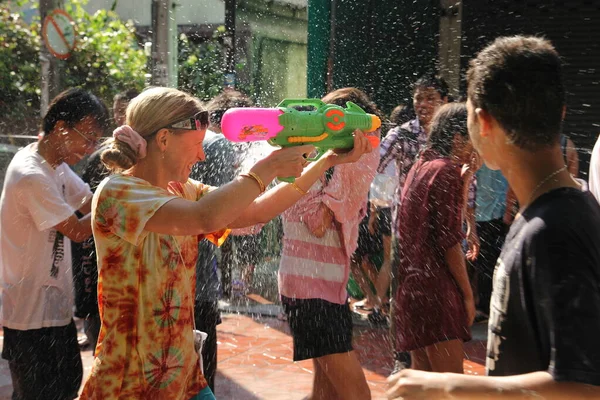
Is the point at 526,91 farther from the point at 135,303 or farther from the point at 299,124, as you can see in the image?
the point at 135,303

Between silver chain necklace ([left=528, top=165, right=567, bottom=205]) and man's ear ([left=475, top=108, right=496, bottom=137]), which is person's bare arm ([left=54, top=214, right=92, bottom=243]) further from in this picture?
silver chain necklace ([left=528, top=165, right=567, bottom=205])

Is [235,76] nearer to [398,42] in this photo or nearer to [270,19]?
[270,19]

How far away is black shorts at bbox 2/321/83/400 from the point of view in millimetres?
3932

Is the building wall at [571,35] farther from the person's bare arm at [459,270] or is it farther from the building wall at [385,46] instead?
the person's bare arm at [459,270]

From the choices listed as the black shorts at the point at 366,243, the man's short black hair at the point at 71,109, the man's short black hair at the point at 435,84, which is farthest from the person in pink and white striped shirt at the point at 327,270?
the black shorts at the point at 366,243

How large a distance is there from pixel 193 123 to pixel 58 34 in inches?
256

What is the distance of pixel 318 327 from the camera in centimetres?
376

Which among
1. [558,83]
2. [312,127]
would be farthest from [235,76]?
[558,83]

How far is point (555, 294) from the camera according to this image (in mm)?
1581

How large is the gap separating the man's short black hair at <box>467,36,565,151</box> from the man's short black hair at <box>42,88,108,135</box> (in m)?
2.88

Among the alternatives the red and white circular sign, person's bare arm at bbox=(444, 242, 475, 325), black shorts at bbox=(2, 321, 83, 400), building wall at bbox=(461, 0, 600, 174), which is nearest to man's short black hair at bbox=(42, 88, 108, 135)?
black shorts at bbox=(2, 321, 83, 400)

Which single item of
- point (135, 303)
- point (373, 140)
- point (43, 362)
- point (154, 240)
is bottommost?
point (43, 362)

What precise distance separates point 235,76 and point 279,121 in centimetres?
836


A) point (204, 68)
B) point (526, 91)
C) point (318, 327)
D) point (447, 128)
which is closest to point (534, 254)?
point (526, 91)
